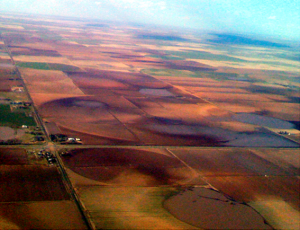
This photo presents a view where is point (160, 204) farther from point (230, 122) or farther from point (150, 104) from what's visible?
point (150, 104)

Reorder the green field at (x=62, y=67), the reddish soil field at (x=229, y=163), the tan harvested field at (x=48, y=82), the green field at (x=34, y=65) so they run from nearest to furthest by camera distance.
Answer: the reddish soil field at (x=229, y=163)
the tan harvested field at (x=48, y=82)
the green field at (x=34, y=65)
the green field at (x=62, y=67)

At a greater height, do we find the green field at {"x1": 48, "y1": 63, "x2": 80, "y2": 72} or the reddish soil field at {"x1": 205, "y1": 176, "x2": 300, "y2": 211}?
the green field at {"x1": 48, "y1": 63, "x2": 80, "y2": 72}

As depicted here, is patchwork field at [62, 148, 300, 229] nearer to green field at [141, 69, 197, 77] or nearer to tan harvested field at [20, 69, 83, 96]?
tan harvested field at [20, 69, 83, 96]

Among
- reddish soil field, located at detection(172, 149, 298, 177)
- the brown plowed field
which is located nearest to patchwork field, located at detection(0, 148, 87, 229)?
the brown plowed field

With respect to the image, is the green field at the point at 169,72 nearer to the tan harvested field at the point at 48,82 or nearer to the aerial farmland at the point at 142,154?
the aerial farmland at the point at 142,154

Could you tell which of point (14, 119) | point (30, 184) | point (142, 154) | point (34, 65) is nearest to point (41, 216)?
point (30, 184)

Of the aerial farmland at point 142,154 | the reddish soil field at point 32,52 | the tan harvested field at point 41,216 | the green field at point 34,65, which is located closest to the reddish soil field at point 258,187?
the aerial farmland at point 142,154
